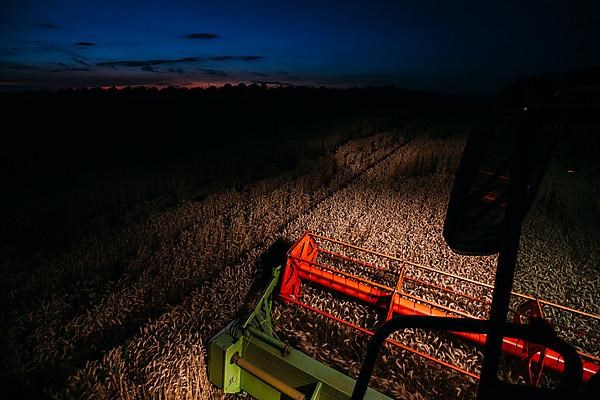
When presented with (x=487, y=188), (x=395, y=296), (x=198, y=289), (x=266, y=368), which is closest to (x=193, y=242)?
(x=198, y=289)

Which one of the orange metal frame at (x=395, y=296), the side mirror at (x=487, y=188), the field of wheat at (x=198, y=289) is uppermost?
the side mirror at (x=487, y=188)

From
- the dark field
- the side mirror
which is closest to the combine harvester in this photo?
the side mirror

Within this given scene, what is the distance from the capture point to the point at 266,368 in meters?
2.68

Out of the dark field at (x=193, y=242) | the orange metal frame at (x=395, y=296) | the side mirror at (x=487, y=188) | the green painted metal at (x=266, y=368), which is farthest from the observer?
the dark field at (x=193, y=242)

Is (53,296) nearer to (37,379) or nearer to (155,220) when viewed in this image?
(37,379)

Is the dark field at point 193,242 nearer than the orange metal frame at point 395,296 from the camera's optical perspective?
No

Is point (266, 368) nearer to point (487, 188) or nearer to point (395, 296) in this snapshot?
point (395, 296)

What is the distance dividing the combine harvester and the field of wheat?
32 cm

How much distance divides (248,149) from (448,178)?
7531mm

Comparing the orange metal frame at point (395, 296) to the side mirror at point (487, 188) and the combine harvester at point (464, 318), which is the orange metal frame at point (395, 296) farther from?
the side mirror at point (487, 188)

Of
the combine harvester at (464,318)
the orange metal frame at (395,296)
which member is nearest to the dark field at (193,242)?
the combine harvester at (464,318)

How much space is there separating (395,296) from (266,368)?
155 centimetres

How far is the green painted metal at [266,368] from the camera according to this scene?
7.79 feet

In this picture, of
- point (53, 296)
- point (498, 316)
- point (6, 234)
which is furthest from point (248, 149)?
point (498, 316)
